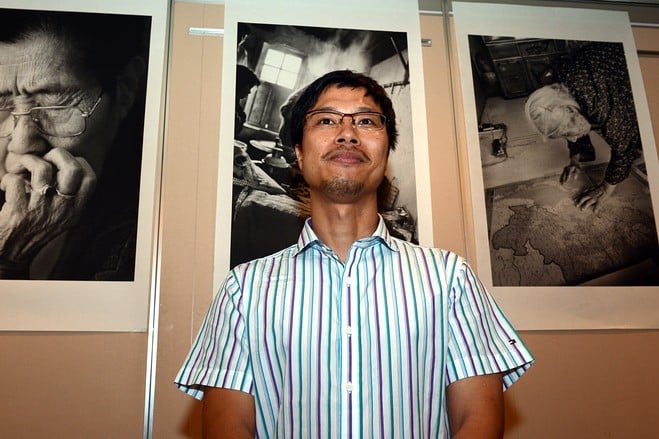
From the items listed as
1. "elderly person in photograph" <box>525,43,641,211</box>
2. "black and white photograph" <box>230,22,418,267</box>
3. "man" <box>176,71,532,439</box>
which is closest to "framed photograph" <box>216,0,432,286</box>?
"black and white photograph" <box>230,22,418,267</box>

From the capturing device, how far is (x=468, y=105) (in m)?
1.46

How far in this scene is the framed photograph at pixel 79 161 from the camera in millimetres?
1233

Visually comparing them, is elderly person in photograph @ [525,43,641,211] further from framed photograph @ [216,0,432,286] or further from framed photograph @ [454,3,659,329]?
framed photograph @ [216,0,432,286]

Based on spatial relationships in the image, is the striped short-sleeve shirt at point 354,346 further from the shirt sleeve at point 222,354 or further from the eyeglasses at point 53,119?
the eyeglasses at point 53,119

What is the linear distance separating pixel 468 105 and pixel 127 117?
85 centimetres

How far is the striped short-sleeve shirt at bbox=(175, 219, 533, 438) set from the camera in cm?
92

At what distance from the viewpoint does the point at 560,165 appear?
57.1 inches

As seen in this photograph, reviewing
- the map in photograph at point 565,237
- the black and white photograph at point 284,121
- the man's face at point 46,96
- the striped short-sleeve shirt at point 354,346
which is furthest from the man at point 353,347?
the man's face at point 46,96

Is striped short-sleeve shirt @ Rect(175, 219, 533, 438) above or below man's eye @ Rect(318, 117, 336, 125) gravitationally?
below

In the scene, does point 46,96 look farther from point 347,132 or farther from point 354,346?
point 354,346

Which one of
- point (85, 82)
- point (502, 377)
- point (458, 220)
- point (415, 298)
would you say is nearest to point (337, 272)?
point (415, 298)

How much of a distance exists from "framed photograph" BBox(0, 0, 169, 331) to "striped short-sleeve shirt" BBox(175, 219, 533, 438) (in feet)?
1.17

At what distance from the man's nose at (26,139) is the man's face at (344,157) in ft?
2.12

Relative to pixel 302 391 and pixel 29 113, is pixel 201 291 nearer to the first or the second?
pixel 302 391
